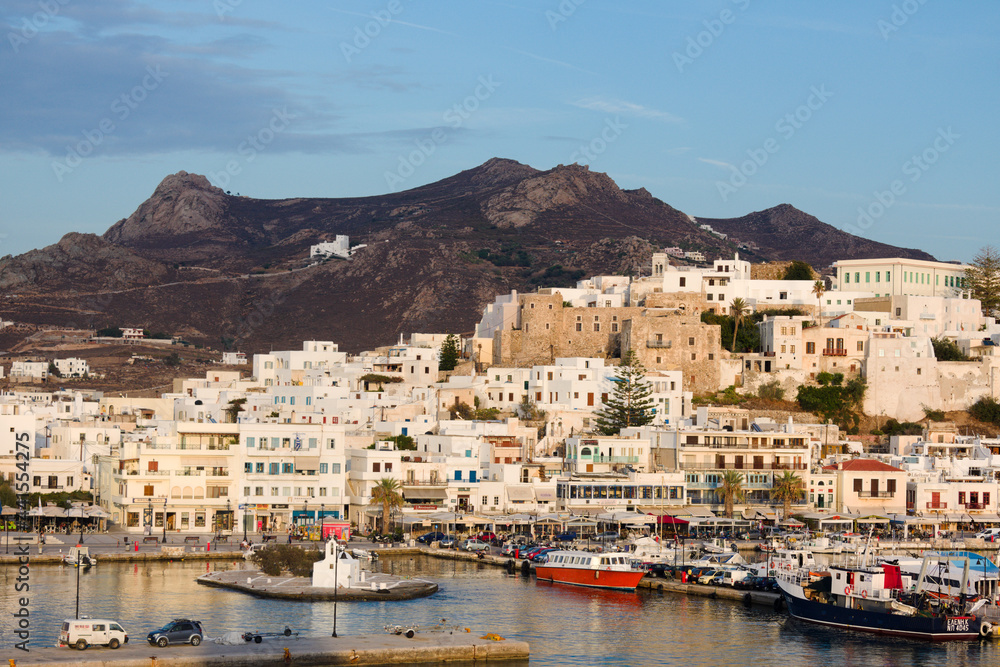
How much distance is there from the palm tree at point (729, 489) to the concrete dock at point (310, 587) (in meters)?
22.0

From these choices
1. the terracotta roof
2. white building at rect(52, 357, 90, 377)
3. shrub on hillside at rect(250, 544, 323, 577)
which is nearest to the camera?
shrub on hillside at rect(250, 544, 323, 577)

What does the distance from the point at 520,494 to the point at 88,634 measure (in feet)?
107

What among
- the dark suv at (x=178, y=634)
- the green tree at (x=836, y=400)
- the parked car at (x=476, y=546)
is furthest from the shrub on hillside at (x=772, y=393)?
the dark suv at (x=178, y=634)

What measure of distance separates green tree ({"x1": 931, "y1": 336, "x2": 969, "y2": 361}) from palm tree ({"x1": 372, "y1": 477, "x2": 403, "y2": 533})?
Result: 39.7m

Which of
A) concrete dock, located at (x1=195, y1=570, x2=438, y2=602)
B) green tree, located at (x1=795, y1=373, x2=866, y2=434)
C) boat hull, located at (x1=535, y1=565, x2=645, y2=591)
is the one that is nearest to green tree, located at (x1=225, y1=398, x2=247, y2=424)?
concrete dock, located at (x1=195, y1=570, x2=438, y2=602)

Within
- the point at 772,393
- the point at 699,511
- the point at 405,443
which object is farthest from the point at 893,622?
the point at 772,393

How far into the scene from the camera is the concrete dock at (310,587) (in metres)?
44.5

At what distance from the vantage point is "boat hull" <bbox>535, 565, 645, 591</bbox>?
163 ft

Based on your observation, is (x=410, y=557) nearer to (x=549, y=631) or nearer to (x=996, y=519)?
(x=549, y=631)

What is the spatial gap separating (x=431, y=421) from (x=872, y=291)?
37.8m

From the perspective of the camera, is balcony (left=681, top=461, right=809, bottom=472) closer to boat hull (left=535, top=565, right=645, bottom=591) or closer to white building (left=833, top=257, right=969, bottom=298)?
boat hull (left=535, top=565, right=645, bottom=591)

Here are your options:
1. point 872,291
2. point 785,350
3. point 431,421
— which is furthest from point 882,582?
point 872,291

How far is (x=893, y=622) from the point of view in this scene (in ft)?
138

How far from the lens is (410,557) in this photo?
55531 millimetres
